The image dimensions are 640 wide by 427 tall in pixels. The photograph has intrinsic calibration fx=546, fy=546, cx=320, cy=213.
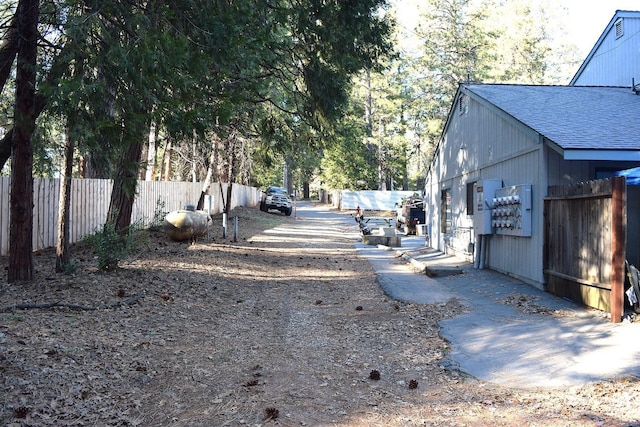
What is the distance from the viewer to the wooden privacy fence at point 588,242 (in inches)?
285

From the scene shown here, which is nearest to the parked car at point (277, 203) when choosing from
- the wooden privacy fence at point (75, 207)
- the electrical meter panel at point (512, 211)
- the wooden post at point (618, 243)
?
the wooden privacy fence at point (75, 207)

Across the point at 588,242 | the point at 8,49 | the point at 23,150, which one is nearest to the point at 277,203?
the point at 23,150

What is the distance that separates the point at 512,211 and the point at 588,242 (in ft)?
9.04

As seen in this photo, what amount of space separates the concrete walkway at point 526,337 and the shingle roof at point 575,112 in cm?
265

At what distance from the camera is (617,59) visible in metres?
16.3

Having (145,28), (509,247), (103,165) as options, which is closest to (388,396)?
(103,165)

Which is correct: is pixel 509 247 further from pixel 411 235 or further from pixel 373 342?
pixel 411 235

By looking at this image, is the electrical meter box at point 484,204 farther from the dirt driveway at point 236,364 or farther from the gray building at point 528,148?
the dirt driveway at point 236,364

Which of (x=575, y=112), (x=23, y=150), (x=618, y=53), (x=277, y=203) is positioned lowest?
(x=23, y=150)

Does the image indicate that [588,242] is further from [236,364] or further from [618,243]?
[236,364]

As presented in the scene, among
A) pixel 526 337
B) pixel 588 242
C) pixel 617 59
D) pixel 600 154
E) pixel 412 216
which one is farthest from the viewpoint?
pixel 412 216

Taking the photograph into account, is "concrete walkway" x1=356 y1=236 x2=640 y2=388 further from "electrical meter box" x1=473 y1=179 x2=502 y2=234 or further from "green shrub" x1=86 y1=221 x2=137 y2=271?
"green shrub" x1=86 y1=221 x2=137 y2=271

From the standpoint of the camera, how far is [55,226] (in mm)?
12805

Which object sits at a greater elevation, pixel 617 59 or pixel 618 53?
pixel 618 53
